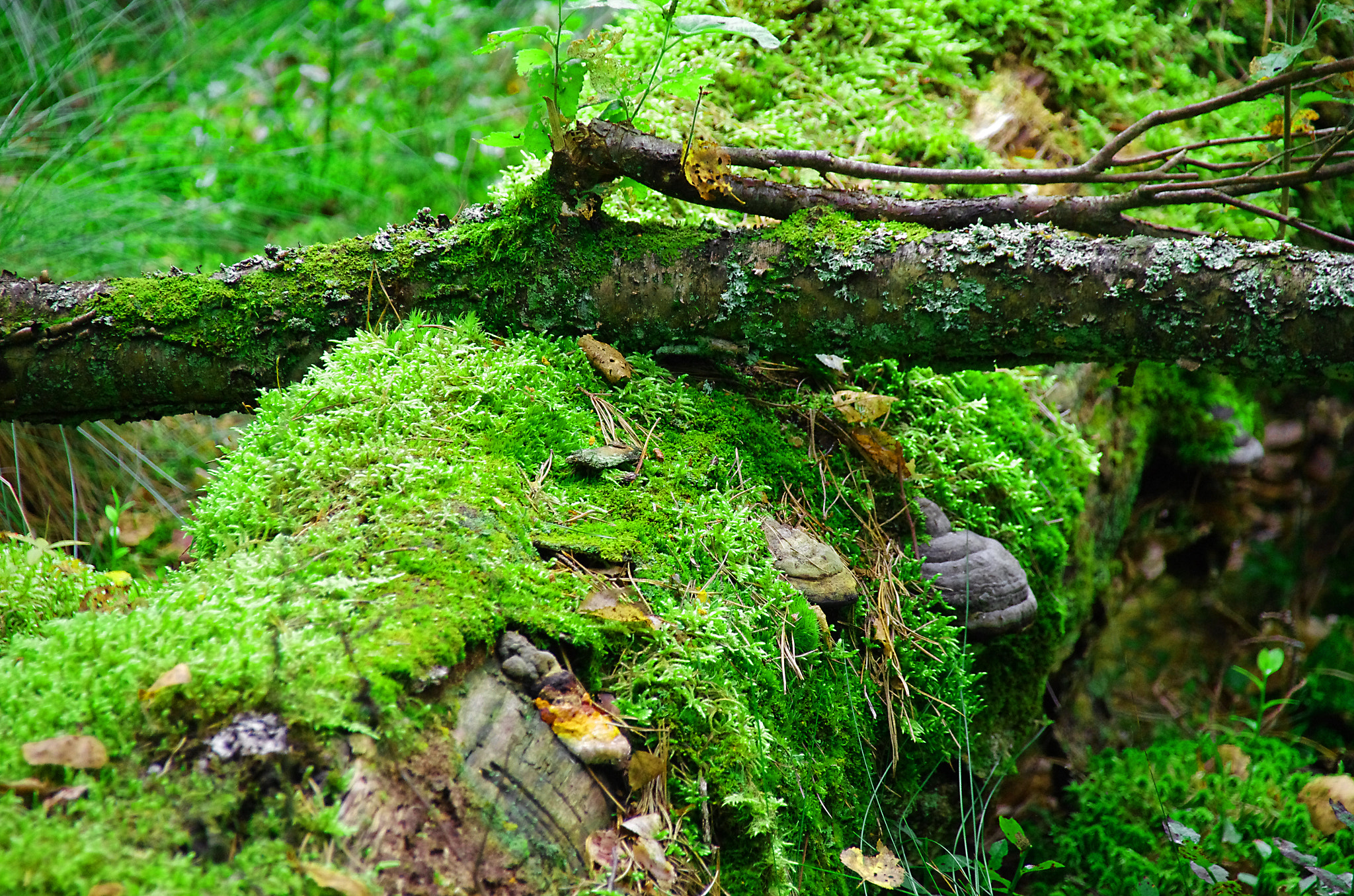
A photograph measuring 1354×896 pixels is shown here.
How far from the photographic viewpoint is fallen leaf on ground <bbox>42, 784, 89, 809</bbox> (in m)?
1.31

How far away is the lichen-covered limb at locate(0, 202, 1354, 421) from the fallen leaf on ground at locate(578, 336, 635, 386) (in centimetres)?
10

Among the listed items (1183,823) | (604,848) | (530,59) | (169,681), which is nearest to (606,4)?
(530,59)

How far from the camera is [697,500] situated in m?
2.25

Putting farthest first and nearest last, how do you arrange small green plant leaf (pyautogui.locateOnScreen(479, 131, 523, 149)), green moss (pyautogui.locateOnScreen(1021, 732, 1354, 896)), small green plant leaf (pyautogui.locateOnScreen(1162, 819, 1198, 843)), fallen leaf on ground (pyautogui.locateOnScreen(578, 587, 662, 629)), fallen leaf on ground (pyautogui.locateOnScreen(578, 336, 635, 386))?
green moss (pyautogui.locateOnScreen(1021, 732, 1354, 896))
small green plant leaf (pyautogui.locateOnScreen(1162, 819, 1198, 843))
fallen leaf on ground (pyautogui.locateOnScreen(578, 336, 635, 386))
small green plant leaf (pyautogui.locateOnScreen(479, 131, 523, 149))
fallen leaf on ground (pyautogui.locateOnScreen(578, 587, 662, 629))

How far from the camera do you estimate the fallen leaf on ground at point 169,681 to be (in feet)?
4.68

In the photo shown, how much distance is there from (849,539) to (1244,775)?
267cm

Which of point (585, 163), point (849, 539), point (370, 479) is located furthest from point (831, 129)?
point (370, 479)

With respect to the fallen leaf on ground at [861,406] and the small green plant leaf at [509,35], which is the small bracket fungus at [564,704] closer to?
the fallen leaf on ground at [861,406]

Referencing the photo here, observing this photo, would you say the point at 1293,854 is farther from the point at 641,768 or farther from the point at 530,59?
the point at 530,59

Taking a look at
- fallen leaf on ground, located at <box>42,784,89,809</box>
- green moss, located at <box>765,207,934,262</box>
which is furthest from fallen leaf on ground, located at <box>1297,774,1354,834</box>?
fallen leaf on ground, located at <box>42,784,89,809</box>

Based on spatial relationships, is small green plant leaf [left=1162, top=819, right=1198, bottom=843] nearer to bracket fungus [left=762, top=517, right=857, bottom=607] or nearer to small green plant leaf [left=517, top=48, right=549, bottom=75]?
bracket fungus [left=762, top=517, right=857, bottom=607]

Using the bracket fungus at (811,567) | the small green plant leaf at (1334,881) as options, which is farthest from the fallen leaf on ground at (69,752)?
the small green plant leaf at (1334,881)

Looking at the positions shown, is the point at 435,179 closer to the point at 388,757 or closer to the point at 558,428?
the point at 558,428

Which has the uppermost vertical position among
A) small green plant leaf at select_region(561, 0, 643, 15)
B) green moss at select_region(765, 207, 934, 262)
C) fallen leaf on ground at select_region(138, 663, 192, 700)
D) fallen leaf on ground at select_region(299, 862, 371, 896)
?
small green plant leaf at select_region(561, 0, 643, 15)
